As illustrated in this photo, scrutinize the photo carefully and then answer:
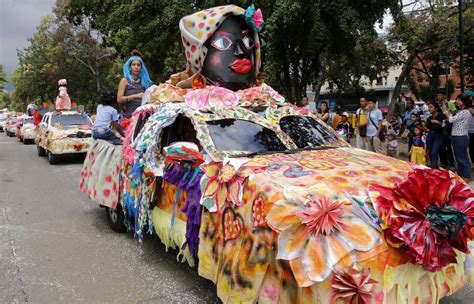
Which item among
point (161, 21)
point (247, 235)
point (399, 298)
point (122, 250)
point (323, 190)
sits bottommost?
point (122, 250)

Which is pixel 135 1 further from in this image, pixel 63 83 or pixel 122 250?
pixel 122 250

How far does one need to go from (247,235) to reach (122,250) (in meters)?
2.79

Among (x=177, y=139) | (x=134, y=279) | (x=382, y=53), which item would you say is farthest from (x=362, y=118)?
(x=382, y=53)

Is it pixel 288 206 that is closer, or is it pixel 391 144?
pixel 288 206

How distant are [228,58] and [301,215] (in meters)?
3.29

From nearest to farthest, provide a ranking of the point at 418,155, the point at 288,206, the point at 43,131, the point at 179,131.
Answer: the point at 288,206, the point at 179,131, the point at 418,155, the point at 43,131

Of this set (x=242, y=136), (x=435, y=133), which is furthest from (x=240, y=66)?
(x=435, y=133)

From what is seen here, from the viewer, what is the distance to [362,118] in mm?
10344

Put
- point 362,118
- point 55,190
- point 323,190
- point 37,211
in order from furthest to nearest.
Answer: point 362,118, point 55,190, point 37,211, point 323,190

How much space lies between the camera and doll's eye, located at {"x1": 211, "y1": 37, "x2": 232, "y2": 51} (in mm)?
5418

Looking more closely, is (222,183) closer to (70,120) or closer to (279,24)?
(279,24)

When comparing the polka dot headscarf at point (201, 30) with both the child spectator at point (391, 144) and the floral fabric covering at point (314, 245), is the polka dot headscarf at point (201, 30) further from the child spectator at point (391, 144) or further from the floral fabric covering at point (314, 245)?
the child spectator at point (391, 144)

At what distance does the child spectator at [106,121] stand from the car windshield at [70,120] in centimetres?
758

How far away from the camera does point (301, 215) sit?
8.45 ft
